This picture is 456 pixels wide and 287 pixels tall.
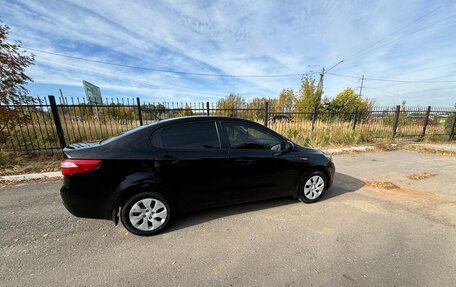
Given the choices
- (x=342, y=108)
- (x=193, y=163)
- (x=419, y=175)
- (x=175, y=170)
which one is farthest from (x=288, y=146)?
(x=342, y=108)

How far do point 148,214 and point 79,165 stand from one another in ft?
3.32

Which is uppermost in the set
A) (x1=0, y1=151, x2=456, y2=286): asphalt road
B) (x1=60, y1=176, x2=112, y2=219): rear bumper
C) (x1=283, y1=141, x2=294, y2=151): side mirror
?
(x1=283, y1=141, x2=294, y2=151): side mirror

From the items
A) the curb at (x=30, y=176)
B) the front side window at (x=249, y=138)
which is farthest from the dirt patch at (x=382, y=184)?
the curb at (x=30, y=176)

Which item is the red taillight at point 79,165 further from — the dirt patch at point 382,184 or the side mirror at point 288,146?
the dirt patch at point 382,184

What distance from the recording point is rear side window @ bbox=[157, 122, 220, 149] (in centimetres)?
268

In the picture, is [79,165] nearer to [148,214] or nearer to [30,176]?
[148,214]

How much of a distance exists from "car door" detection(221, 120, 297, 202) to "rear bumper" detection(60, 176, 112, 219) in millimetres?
1679

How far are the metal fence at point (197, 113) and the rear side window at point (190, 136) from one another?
367 centimetres

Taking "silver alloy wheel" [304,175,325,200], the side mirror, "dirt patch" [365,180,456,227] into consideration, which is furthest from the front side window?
"dirt patch" [365,180,456,227]

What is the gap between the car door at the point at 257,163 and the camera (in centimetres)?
296

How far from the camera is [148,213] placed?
102 inches

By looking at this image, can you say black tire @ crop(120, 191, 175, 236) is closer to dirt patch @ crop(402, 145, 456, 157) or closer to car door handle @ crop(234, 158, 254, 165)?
car door handle @ crop(234, 158, 254, 165)

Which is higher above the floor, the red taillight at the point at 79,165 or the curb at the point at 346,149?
the red taillight at the point at 79,165

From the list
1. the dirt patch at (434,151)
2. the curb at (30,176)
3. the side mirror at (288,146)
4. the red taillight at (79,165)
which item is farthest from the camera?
the dirt patch at (434,151)
